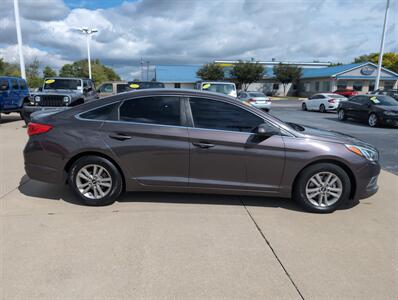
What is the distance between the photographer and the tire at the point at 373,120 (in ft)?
47.4

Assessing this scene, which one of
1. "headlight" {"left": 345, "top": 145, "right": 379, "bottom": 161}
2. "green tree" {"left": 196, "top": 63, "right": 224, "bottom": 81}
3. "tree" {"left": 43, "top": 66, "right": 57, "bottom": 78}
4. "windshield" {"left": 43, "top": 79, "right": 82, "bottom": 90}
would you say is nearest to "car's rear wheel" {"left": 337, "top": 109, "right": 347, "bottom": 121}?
"windshield" {"left": 43, "top": 79, "right": 82, "bottom": 90}

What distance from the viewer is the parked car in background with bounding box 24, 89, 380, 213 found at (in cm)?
428

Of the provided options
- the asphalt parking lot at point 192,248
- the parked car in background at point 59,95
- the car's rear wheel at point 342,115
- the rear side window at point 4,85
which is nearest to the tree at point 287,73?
the car's rear wheel at point 342,115

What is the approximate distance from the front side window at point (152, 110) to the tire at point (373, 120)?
13.0 m

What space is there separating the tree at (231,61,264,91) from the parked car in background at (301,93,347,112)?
30016 millimetres

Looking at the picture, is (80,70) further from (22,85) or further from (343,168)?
(343,168)

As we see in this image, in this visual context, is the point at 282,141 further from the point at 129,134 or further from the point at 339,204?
the point at 129,134

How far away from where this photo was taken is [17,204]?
4574 mm

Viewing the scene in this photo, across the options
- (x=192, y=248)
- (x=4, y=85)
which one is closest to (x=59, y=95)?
(x=4, y=85)

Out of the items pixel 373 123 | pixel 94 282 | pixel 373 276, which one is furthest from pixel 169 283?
pixel 373 123

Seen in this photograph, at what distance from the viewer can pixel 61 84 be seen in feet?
45.9

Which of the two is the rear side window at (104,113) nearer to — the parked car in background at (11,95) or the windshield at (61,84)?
the windshield at (61,84)

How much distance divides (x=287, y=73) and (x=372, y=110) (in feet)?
143

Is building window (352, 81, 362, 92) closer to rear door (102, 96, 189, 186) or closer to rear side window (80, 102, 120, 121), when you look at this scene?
rear door (102, 96, 189, 186)
